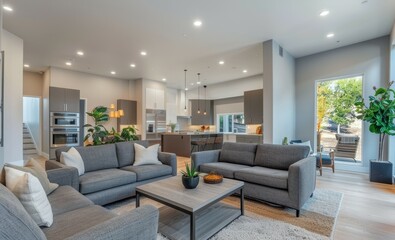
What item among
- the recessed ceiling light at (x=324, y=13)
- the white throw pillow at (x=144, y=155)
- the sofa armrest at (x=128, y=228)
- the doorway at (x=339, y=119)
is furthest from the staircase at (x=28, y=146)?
the doorway at (x=339, y=119)

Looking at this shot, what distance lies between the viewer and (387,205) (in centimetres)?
301

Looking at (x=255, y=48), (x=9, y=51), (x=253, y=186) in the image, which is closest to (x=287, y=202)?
(x=253, y=186)

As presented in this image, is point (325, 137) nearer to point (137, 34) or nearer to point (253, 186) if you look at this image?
point (253, 186)

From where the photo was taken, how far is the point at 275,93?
15.8 ft

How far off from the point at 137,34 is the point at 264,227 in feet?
14.5

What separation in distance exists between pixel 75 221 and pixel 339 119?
6675 mm

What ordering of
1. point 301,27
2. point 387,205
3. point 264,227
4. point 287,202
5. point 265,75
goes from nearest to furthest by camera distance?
point 264,227 → point 287,202 → point 387,205 → point 301,27 → point 265,75

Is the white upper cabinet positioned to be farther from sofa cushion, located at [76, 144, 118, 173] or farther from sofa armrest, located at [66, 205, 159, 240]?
sofa armrest, located at [66, 205, 159, 240]

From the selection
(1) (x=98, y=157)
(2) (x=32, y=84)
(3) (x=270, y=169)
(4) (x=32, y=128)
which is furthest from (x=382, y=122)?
(4) (x=32, y=128)

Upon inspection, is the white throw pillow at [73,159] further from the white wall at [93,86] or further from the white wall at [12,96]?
the white wall at [93,86]

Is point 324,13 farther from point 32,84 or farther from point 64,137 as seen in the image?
point 32,84

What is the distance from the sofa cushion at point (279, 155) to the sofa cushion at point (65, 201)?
110 inches

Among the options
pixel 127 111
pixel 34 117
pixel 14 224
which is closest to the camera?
pixel 14 224

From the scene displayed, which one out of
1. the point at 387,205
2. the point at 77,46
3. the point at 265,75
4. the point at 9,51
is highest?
the point at 77,46
